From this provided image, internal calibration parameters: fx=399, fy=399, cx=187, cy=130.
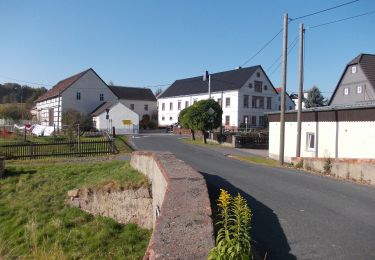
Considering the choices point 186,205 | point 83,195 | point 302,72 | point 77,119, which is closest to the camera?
point 186,205

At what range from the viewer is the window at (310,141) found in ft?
70.9

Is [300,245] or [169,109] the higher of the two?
[169,109]

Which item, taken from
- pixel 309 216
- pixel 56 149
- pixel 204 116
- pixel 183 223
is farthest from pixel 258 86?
pixel 183 223

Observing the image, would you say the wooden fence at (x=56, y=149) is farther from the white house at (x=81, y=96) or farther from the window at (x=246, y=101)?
the window at (x=246, y=101)

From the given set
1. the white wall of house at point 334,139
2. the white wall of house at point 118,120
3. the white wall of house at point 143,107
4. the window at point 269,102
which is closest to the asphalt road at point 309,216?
the white wall of house at point 334,139

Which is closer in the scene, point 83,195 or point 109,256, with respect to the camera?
point 109,256

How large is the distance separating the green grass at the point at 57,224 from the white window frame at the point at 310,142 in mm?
11327

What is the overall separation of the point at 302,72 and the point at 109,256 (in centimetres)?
1687

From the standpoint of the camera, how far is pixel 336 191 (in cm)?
1080

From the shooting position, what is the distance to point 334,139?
19250 millimetres

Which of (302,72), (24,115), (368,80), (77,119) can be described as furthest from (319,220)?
(24,115)

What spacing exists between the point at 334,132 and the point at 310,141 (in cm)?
274

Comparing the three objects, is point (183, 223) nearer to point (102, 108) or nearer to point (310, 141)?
point (310, 141)

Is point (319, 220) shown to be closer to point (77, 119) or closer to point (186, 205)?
point (186, 205)
